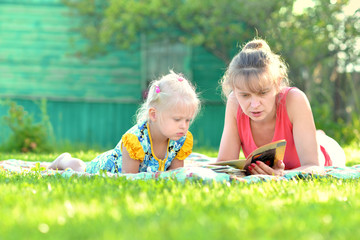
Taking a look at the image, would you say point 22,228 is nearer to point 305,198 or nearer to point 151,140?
point 305,198

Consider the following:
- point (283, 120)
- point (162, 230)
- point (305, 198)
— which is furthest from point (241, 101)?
point (162, 230)

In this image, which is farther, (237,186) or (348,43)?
(348,43)

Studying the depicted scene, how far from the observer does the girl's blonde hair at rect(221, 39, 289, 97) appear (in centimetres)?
364

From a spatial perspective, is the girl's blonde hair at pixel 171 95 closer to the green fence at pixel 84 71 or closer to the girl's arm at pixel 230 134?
the girl's arm at pixel 230 134

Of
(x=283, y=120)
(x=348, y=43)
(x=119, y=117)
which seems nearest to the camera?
(x=283, y=120)

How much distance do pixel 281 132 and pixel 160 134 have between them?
100 cm

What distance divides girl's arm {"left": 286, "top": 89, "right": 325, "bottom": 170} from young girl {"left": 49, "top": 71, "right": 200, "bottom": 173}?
76 centimetres

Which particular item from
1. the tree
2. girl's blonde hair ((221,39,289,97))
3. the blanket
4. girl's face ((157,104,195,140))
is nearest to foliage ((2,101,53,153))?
the tree

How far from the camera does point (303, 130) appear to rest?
12.6 feet

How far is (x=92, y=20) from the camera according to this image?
12289mm

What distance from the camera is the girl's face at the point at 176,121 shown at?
3.71 m

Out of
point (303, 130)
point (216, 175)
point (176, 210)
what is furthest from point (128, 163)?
point (176, 210)

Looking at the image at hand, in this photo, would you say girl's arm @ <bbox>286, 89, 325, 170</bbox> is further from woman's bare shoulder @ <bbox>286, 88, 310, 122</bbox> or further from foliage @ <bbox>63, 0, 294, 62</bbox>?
foliage @ <bbox>63, 0, 294, 62</bbox>

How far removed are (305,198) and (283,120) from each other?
1574 millimetres
